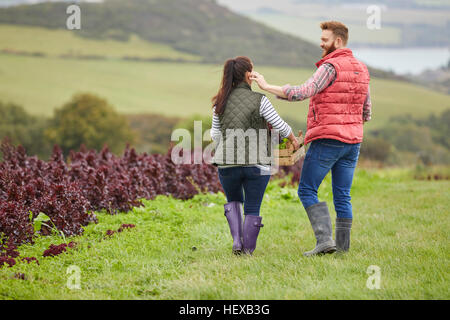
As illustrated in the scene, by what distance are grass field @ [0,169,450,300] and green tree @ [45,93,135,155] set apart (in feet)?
88.1

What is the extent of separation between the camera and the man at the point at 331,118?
4.54 meters

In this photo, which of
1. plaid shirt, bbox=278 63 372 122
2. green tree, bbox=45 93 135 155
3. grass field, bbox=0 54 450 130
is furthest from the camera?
grass field, bbox=0 54 450 130

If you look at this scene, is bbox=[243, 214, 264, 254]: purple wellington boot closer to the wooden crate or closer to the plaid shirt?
the wooden crate

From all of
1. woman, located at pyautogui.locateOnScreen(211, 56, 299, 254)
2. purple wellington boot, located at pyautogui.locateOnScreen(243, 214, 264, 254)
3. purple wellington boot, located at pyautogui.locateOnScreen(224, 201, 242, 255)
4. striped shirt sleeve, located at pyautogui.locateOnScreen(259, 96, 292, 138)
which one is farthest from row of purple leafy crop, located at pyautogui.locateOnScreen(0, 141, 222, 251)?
striped shirt sleeve, located at pyautogui.locateOnScreen(259, 96, 292, 138)

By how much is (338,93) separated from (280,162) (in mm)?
878

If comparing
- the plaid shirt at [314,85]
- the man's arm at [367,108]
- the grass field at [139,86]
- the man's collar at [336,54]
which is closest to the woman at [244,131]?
the plaid shirt at [314,85]

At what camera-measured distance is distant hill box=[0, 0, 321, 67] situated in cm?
5888

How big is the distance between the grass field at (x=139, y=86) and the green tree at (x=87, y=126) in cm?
683

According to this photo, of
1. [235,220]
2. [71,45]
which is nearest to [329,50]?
[235,220]

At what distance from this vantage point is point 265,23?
69188 millimetres

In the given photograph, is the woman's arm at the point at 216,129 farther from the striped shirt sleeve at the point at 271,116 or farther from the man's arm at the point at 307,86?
the man's arm at the point at 307,86

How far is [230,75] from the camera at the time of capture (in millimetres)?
4715

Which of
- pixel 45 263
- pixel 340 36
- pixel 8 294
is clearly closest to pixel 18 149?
pixel 45 263

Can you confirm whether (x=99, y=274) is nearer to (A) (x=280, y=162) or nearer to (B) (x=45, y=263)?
(B) (x=45, y=263)
